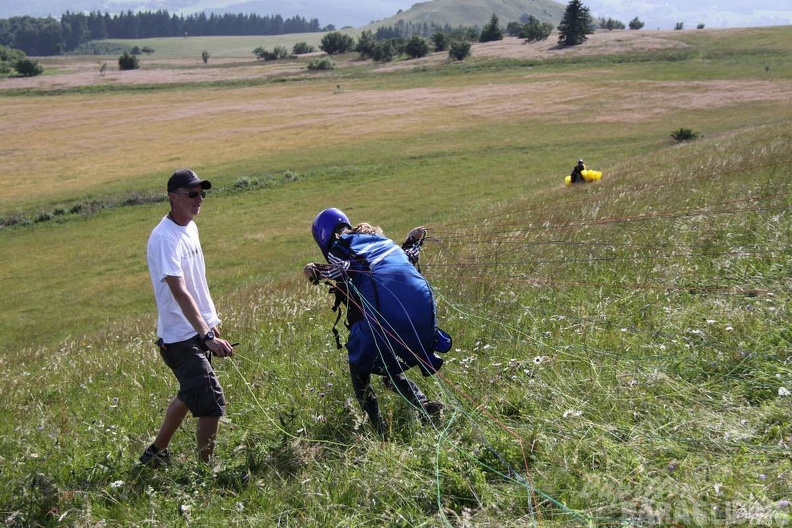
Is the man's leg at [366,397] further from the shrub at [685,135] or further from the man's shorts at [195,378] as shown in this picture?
the shrub at [685,135]

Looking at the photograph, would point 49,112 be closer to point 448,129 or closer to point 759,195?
point 448,129

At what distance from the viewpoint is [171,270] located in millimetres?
4387

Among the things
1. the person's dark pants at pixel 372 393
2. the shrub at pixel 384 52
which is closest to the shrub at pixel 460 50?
the shrub at pixel 384 52

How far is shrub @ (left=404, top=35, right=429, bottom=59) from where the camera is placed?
11056 centimetres

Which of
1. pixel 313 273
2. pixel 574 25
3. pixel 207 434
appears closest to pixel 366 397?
pixel 313 273

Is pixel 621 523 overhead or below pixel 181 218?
below

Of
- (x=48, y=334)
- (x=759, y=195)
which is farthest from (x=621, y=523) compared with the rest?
(x=48, y=334)

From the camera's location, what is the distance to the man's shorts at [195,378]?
14.6 ft

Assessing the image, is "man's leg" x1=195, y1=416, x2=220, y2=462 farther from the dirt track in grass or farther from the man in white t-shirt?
the dirt track in grass

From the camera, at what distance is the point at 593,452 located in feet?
11.2

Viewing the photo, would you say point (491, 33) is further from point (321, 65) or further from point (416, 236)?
point (416, 236)

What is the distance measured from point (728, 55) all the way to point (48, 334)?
3208 inches

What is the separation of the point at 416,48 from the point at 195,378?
11333 centimetres

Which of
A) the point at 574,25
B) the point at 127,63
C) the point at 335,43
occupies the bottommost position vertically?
the point at 127,63
